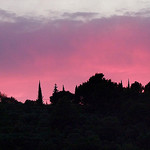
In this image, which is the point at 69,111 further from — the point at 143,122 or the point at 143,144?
the point at 143,144

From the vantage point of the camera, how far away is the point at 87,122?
69.2m

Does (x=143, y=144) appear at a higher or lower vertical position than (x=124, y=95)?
lower

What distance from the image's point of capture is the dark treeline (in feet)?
180

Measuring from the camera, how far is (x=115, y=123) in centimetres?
6544

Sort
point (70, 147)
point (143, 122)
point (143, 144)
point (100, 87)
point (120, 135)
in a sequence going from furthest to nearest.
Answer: point (100, 87) < point (143, 122) < point (120, 135) < point (143, 144) < point (70, 147)

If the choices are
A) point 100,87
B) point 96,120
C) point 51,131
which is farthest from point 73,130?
point 100,87

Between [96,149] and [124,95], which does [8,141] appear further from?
[124,95]

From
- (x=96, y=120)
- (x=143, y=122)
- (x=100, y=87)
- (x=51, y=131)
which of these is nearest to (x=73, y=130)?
(x=51, y=131)

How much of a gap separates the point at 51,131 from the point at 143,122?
15.0m

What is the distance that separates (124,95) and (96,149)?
113 ft

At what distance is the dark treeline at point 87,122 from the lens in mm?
54969

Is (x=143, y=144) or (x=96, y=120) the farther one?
(x=96, y=120)

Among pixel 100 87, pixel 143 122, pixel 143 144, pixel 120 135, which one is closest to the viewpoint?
pixel 143 144

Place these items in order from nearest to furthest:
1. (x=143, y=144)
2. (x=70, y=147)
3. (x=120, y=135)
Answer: (x=70, y=147) < (x=143, y=144) < (x=120, y=135)
